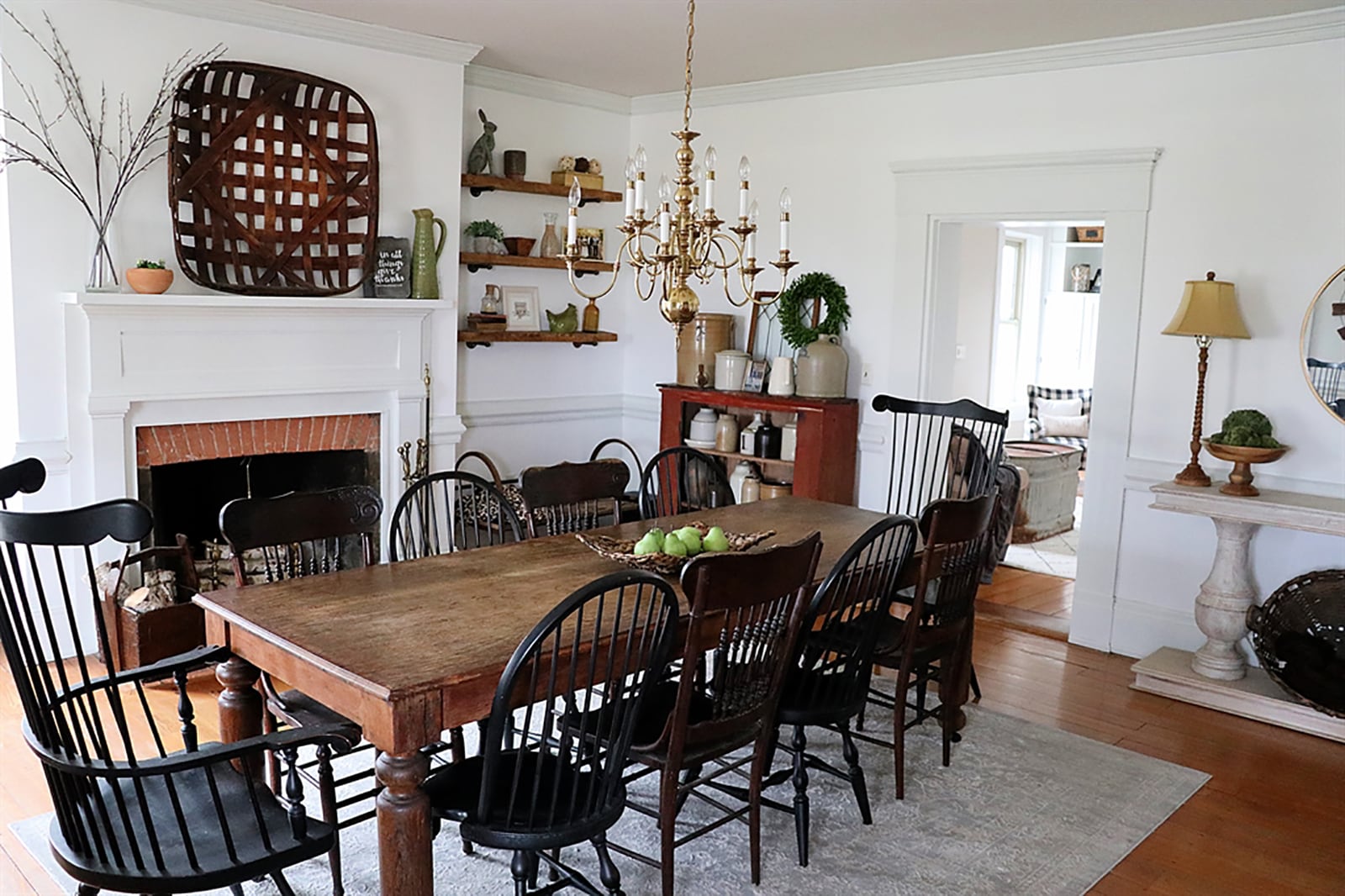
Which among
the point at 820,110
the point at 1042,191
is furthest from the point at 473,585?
the point at 820,110

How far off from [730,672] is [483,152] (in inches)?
148

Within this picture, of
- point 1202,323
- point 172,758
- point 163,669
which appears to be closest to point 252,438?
point 163,669

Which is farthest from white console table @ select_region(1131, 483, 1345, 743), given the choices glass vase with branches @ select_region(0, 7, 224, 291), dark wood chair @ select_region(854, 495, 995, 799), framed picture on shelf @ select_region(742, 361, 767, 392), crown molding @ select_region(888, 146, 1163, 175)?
glass vase with branches @ select_region(0, 7, 224, 291)

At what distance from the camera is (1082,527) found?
5016 mm

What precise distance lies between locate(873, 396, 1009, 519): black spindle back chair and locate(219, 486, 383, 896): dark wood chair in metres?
2.23

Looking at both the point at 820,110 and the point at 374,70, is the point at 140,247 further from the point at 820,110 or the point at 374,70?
the point at 820,110

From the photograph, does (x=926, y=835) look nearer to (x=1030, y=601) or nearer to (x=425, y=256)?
(x=1030, y=601)

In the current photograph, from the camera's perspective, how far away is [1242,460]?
166 inches

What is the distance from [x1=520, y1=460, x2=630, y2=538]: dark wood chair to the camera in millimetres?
3768

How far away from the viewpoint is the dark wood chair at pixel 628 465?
19.9 feet

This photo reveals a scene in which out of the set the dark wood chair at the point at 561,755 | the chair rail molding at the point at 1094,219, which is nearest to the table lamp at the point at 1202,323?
the chair rail molding at the point at 1094,219

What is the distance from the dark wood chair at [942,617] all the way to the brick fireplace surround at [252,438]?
2.67 m

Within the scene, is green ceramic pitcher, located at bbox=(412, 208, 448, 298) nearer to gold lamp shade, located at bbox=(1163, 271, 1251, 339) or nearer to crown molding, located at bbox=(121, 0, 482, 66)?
crown molding, located at bbox=(121, 0, 482, 66)

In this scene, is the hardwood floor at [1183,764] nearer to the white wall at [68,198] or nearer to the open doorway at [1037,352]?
the white wall at [68,198]
